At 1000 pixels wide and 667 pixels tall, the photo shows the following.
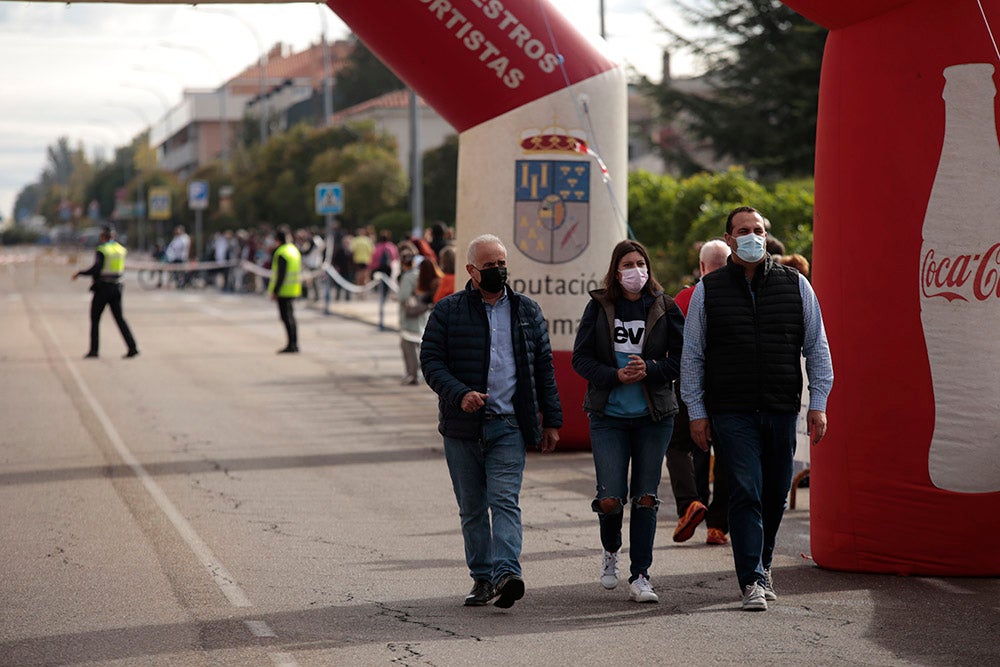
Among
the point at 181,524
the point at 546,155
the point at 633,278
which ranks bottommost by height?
the point at 181,524

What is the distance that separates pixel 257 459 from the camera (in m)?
13.6

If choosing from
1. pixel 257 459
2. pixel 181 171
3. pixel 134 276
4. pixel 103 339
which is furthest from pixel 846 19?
pixel 181 171

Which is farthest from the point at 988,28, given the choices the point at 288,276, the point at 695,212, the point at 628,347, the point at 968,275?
the point at 288,276

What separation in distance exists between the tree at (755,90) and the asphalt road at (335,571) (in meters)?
15.5

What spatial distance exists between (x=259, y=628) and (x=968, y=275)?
13.4 ft

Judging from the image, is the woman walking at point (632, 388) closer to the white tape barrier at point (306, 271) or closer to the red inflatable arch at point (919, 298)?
the red inflatable arch at point (919, 298)

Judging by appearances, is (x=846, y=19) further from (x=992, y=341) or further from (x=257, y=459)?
(x=257, y=459)

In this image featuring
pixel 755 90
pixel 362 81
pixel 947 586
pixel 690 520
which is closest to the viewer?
pixel 947 586

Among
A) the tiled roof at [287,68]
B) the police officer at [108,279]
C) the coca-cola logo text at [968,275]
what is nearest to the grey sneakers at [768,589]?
the coca-cola logo text at [968,275]

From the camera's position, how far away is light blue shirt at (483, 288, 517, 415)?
784cm

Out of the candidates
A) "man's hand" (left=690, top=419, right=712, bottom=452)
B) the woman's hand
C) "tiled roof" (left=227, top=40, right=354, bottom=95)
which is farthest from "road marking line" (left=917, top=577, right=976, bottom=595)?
"tiled roof" (left=227, top=40, right=354, bottom=95)

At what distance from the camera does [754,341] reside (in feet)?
25.6

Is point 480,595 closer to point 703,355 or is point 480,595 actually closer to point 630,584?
point 630,584

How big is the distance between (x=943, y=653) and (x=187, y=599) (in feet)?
11.7
